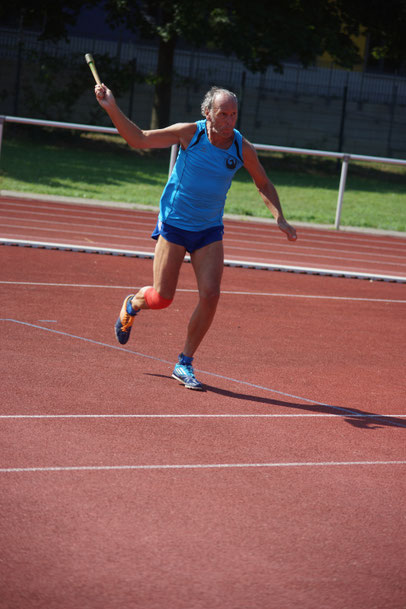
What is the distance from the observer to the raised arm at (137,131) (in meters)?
5.92

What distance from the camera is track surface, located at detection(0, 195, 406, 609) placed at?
3525 mm

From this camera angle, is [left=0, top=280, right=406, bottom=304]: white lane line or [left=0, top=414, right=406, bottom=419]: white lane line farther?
[left=0, top=280, right=406, bottom=304]: white lane line

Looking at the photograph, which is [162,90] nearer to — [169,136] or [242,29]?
[242,29]

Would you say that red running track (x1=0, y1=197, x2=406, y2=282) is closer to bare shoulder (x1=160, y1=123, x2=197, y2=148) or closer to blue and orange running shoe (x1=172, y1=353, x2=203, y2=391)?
blue and orange running shoe (x1=172, y1=353, x2=203, y2=391)

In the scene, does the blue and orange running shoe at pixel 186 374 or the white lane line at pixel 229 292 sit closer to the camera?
the blue and orange running shoe at pixel 186 374

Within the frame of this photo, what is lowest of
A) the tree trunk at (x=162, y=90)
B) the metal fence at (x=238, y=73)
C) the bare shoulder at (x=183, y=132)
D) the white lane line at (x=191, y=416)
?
the white lane line at (x=191, y=416)

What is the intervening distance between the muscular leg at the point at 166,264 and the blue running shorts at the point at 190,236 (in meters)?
0.04

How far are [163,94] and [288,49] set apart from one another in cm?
443

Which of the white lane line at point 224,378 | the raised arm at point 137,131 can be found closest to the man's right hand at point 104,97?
the raised arm at point 137,131

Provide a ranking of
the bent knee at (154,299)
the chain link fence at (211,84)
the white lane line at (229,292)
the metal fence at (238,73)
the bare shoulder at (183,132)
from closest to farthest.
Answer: the bare shoulder at (183,132) → the bent knee at (154,299) → the white lane line at (229,292) → the chain link fence at (211,84) → the metal fence at (238,73)

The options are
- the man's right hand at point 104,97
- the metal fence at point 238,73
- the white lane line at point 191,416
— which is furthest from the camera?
the metal fence at point 238,73

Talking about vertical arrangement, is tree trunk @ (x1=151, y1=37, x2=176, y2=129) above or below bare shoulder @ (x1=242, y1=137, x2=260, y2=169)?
above

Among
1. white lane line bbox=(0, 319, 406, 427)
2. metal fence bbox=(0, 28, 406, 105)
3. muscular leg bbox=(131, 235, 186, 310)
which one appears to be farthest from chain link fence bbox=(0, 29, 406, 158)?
muscular leg bbox=(131, 235, 186, 310)

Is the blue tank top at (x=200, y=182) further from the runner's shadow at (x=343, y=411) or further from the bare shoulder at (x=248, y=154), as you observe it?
the runner's shadow at (x=343, y=411)
